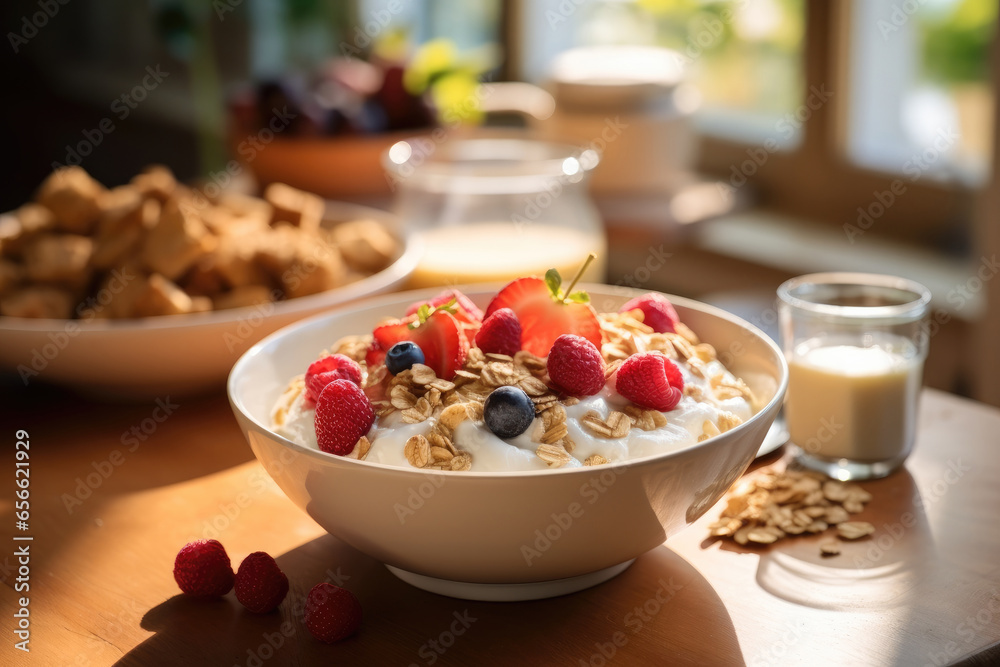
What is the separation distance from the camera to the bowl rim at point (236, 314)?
3.58 feet

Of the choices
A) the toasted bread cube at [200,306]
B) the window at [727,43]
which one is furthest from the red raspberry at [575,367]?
the window at [727,43]

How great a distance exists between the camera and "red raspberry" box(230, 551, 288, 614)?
0.76 metres

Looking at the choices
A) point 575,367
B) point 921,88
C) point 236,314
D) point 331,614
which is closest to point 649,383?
point 575,367

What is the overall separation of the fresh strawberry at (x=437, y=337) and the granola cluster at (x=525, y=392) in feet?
0.04

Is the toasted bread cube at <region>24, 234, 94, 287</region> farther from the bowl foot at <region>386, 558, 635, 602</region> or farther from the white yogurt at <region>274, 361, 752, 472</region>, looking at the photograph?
the bowl foot at <region>386, 558, 635, 602</region>

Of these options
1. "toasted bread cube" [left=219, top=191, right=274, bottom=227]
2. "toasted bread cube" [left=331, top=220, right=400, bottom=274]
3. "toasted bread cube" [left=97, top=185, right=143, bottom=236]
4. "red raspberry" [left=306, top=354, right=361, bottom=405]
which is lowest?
"toasted bread cube" [left=331, top=220, right=400, bottom=274]

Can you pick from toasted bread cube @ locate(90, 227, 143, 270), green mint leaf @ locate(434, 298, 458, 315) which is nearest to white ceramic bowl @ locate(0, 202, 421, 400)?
toasted bread cube @ locate(90, 227, 143, 270)

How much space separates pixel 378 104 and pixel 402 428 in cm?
144

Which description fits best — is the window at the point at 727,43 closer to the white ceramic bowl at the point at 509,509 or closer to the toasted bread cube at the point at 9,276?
the toasted bread cube at the point at 9,276

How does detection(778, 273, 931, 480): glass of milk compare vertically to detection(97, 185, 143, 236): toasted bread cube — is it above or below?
below

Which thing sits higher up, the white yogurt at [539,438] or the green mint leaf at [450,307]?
the green mint leaf at [450,307]

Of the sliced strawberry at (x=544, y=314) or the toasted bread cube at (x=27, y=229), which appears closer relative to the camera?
the sliced strawberry at (x=544, y=314)

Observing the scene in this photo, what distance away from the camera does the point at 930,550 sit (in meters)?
0.85

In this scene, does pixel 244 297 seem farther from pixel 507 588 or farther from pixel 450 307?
pixel 507 588
